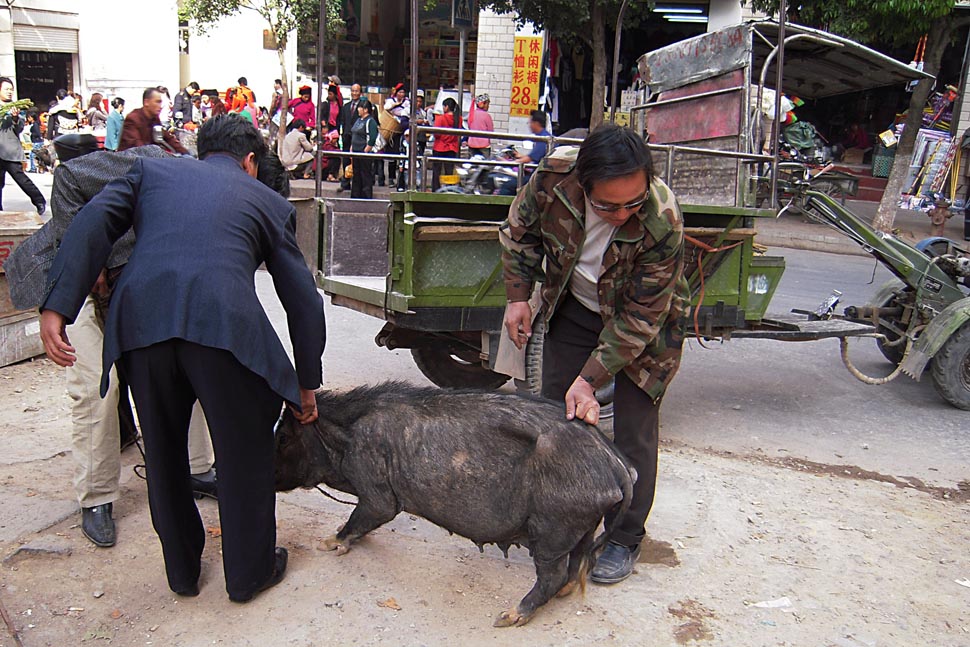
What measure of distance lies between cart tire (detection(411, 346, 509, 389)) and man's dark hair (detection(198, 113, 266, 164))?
2.69 meters

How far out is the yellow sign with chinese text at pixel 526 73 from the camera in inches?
672

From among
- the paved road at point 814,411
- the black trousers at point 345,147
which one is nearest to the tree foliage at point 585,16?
the black trousers at point 345,147

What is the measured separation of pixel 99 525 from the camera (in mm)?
3170

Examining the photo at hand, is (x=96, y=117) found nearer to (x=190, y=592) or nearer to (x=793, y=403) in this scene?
(x=793, y=403)

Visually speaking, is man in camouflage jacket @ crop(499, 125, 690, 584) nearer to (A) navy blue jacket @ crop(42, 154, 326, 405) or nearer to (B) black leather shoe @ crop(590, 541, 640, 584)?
(B) black leather shoe @ crop(590, 541, 640, 584)

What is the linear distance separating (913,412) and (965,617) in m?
2.95

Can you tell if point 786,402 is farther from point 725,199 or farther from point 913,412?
point 725,199

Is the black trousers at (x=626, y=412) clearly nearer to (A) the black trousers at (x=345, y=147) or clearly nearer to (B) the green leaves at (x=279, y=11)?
(A) the black trousers at (x=345, y=147)

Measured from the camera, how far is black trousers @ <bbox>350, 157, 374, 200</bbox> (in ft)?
40.2

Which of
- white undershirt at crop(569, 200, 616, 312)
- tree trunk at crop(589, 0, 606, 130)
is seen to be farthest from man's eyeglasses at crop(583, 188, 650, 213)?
tree trunk at crop(589, 0, 606, 130)

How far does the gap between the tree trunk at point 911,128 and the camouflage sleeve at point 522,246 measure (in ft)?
36.2

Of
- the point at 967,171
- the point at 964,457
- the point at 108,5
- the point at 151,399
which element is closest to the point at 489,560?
the point at 151,399

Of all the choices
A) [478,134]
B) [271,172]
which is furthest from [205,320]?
[478,134]

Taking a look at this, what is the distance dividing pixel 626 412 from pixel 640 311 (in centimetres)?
46
